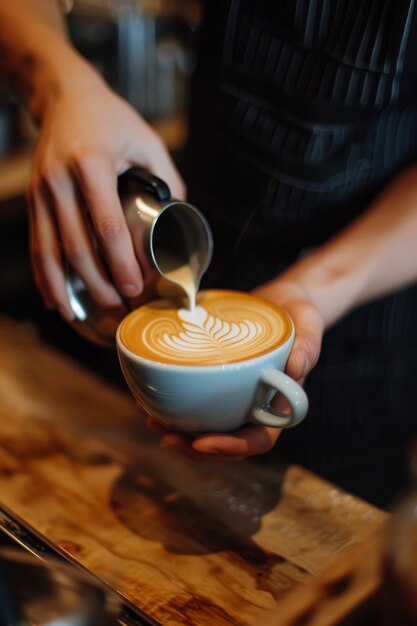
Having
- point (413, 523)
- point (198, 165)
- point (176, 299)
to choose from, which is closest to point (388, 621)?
point (413, 523)

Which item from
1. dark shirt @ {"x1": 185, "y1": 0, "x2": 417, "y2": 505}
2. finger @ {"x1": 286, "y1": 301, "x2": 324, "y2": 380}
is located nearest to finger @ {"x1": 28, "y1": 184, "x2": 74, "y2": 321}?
finger @ {"x1": 286, "y1": 301, "x2": 324, "y2": 380}

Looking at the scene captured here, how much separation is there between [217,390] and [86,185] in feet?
1.12

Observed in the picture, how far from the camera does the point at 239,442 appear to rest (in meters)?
0.95

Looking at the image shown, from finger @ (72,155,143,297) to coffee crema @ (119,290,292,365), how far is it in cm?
6

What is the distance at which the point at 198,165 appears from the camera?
1551 mm

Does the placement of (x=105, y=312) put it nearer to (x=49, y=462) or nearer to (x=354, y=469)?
(x=49, y=462)

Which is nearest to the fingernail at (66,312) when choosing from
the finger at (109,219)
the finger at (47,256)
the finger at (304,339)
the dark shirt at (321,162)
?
the finger at (47,256)

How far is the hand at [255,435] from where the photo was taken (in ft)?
3.10

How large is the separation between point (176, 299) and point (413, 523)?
1.83 ft

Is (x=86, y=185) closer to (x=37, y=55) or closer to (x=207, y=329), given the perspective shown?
(x=207, y=329)

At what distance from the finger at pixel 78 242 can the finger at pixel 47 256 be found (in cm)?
3

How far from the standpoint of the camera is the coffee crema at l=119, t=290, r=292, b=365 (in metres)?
0.92

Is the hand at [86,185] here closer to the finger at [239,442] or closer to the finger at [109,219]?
the finger at [109,219]

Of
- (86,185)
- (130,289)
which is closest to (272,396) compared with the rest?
(130,289)
